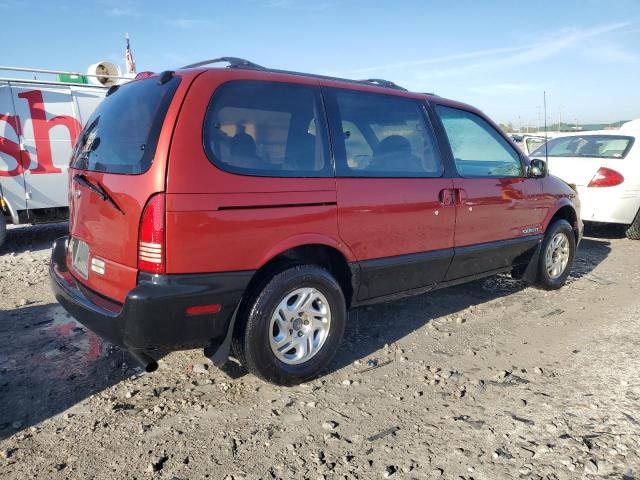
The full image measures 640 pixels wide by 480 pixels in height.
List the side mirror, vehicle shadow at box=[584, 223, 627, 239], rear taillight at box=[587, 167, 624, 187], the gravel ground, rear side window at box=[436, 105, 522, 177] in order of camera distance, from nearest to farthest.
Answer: the gravel ground → rear side window at box=[436, 105, 522, 177] → the side mirror → rear taillight at box=[587, 167, 624, 187] → vehicle shadow at box=[584, 223, 627, 239]

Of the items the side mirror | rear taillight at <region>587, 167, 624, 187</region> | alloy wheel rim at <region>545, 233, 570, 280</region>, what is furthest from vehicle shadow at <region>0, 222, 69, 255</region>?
rear taillight at <region>587, 167, 624, 187</region>

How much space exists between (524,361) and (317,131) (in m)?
2.14

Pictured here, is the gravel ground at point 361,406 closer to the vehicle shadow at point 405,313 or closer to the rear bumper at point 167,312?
the vehicle shadow at point 405,313

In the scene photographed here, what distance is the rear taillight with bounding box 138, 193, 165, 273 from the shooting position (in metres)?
2.48

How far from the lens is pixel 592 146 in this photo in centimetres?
759

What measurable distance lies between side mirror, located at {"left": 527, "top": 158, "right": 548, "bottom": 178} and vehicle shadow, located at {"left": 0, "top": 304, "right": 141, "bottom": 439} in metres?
3.77

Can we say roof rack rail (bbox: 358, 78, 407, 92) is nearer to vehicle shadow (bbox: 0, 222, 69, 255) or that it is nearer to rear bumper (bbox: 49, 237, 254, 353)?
rear bumper (bbox: 49, 237, 254, 353)

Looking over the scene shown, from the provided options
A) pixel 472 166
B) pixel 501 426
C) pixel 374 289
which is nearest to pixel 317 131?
pixel 374 289

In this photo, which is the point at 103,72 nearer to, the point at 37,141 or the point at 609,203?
the point at 37,141

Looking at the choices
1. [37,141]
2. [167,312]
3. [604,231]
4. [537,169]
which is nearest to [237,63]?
[167,312]

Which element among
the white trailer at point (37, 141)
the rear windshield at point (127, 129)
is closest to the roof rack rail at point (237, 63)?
the rear windshield at point (127, 129)

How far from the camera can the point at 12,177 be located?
680 cm

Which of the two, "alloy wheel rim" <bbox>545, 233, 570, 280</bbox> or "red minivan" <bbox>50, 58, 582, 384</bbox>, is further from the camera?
"alloy wheel rim" <bbox>545, 233, 570, 280</bbox>

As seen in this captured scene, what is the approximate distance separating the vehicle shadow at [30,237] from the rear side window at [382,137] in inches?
223
